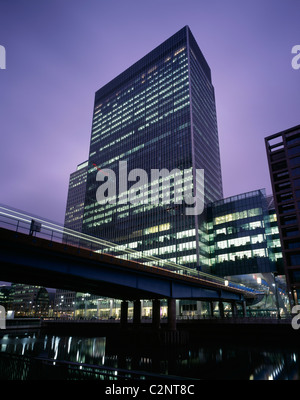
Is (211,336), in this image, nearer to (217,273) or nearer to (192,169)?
(217,273)

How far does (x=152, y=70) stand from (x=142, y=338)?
142988 mm

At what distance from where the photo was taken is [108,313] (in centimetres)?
10469

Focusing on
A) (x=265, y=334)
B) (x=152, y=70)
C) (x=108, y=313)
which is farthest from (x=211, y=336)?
(x=152, y=70)

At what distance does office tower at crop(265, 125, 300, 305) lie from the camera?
66.9m

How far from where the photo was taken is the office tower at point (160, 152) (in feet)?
330

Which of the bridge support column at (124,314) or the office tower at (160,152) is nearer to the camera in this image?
the bridge support column at (124,314)

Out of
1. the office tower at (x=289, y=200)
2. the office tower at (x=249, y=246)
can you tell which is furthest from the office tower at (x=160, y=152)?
the office tower at (x=289, y=200)

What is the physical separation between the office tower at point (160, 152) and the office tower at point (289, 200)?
28901mm

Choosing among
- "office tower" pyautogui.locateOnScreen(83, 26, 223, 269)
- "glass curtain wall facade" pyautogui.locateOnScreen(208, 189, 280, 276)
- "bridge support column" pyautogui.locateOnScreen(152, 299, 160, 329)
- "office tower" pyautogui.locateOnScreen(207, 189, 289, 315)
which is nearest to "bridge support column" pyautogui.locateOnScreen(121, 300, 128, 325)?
"bridge support column" pyautogui.locateOnScreen(152, 299, 160, 329)

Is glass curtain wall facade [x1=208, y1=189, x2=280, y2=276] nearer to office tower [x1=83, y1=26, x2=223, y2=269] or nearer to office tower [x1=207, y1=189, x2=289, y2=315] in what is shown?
office tower [x1=207, y1=189, x2=289, y2=315]

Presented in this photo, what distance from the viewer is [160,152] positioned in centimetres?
11719

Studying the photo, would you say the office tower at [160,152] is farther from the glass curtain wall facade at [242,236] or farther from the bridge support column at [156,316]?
the bridge support column at [156,316]

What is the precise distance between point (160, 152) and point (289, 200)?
60.3m

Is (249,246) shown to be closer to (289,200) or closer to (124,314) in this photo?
(289,200)
